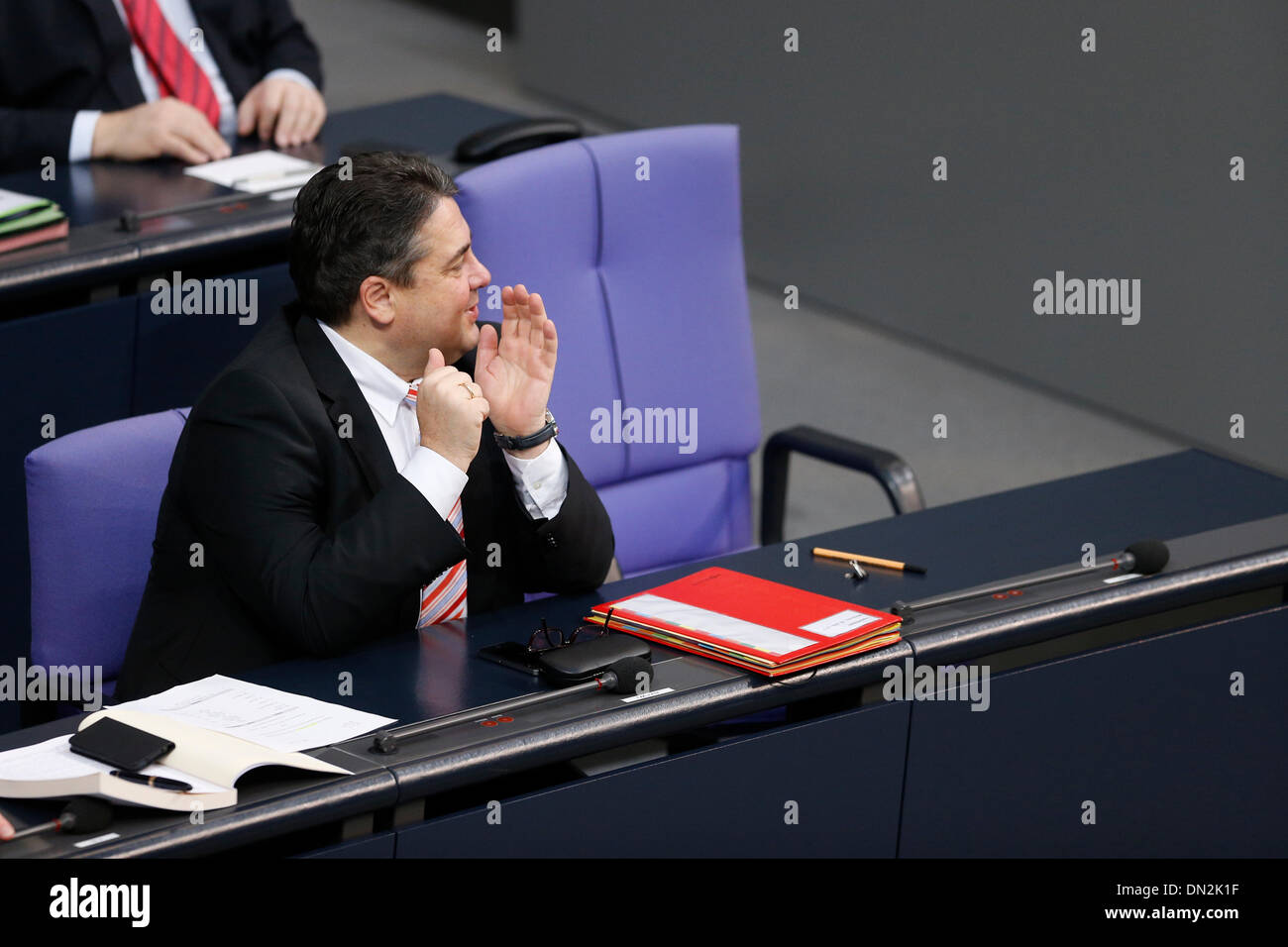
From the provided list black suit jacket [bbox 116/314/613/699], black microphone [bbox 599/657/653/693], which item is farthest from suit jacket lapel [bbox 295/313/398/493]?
black microphone [bbox 599/657/653/693]

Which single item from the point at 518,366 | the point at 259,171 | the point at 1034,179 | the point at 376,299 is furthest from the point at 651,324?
the point at 1034,179

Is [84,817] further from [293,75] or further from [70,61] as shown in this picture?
[293,75]

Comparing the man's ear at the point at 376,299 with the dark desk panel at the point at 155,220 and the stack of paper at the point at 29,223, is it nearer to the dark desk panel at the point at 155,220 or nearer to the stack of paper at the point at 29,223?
the dark desk panel at the point at 155,220

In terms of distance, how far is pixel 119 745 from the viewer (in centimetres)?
187

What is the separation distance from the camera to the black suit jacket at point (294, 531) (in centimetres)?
224

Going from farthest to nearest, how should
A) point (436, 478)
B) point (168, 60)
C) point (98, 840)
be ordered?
point (168, 60) < point (436, 478) < point (98, 840)

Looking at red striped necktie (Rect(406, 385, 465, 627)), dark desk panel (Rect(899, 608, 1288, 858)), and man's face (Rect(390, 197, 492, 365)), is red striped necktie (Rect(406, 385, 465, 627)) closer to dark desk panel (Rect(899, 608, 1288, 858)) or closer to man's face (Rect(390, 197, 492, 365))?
man's face (Rect(390, 197, 492, 365))

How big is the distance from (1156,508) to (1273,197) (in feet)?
7.04

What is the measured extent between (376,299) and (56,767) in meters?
0.80

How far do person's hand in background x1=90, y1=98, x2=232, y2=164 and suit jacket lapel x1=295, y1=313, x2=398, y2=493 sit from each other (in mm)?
1415

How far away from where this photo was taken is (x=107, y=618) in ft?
8.16

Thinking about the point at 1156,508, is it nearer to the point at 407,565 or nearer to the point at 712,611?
the point at 712,611

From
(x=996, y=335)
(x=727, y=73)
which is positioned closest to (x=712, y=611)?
(x=996, y=335)

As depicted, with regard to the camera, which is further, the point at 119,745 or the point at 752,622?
the point at 752,622
